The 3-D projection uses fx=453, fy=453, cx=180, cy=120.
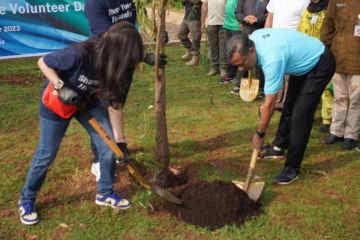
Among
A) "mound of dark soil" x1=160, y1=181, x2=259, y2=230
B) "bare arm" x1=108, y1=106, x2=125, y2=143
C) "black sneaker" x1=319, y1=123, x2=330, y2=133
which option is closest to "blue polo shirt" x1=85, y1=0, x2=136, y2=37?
"bare arm" x1=108, y1=106, x2=125, y2=143

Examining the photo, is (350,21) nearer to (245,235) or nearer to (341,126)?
(341,126)

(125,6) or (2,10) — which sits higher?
(125,6)

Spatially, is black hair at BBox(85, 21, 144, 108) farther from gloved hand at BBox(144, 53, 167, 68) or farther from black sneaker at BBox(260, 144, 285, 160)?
black sneaker at BBox(260, 144, 285, 160)

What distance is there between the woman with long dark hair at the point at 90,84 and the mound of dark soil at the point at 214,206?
0.68 m

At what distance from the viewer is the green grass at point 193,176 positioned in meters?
3.68

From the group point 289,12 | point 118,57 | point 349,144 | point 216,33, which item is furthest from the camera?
point 216,33

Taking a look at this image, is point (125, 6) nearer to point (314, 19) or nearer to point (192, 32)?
point (314, 19)

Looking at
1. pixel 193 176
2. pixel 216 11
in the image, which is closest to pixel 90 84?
pixel 193 176

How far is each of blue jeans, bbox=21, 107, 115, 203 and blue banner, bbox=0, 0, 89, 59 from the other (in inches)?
261

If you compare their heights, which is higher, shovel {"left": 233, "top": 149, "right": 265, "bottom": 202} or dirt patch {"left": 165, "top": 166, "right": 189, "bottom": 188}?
shovel {"left": 233, "top": 149, "right": 265, "bottom": 202}

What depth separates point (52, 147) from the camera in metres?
3.55

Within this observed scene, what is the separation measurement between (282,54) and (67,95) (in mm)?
1767

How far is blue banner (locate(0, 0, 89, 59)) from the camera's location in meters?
9.43

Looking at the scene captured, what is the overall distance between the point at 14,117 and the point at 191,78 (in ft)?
11.5
